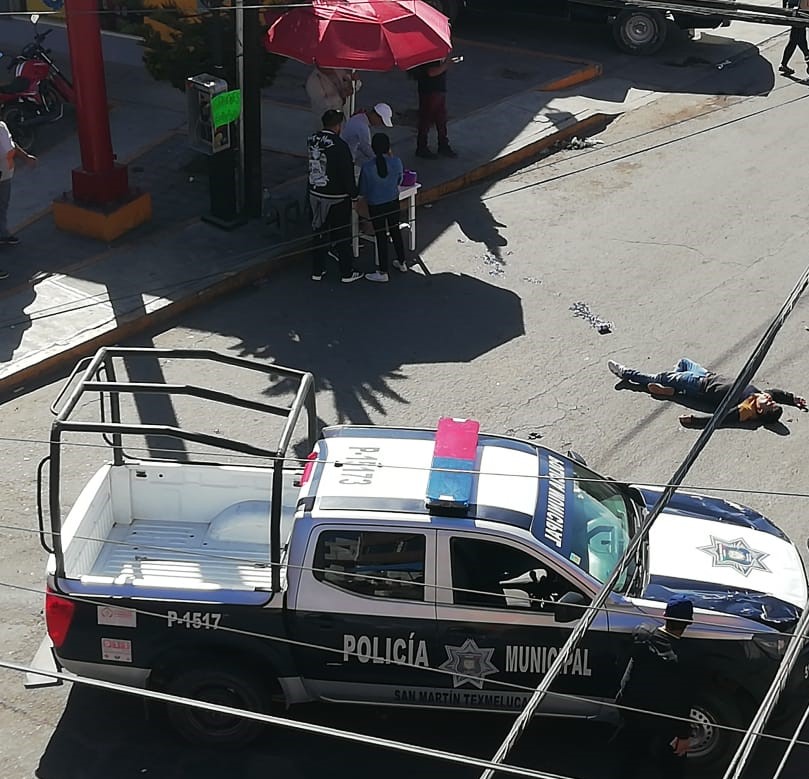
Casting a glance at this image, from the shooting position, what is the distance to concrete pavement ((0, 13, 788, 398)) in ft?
39.2

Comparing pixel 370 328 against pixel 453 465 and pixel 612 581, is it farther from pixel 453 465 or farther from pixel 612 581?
pixel 612 581

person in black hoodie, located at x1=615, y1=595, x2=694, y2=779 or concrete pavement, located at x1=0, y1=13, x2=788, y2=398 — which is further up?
person in black hoodie, located at x1=615, y1=595, x2=694, y2=779

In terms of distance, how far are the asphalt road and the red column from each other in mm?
2121

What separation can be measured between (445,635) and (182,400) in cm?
464

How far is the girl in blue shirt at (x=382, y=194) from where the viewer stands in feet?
41.7

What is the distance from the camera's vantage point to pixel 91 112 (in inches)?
518

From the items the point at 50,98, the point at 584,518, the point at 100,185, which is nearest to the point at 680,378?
the point at 584,518

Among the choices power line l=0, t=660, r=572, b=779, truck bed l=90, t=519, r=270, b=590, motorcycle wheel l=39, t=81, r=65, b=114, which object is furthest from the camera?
motorcycle wheel l=39, t=81, r=65, b=114

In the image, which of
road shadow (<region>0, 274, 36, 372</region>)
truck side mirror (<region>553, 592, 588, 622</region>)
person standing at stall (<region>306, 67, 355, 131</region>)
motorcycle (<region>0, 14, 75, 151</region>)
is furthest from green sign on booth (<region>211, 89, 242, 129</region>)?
truck side mirror (<region>553, 592, 588, 622</region>)

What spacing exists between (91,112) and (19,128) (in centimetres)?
318

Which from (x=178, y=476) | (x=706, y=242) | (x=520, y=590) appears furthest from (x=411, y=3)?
(x=520, y=590)

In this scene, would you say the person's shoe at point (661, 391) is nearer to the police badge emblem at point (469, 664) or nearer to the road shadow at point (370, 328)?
the road shadow at point (370, 328)

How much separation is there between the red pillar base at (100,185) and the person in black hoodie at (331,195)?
2.19 meters

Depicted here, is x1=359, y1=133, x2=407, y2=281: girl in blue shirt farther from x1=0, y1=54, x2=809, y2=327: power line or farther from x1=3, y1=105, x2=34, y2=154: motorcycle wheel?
x1=3, y1=105, x2=34, y2=154: motorcycle wheel
